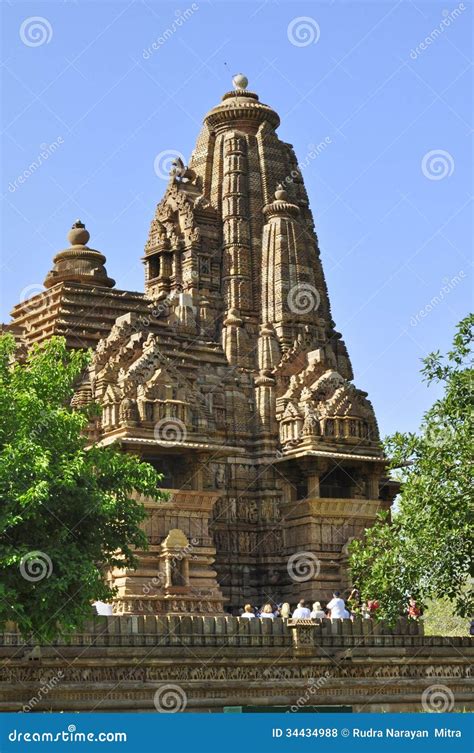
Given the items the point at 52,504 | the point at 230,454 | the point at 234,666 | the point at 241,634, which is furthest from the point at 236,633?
the point at 230,454

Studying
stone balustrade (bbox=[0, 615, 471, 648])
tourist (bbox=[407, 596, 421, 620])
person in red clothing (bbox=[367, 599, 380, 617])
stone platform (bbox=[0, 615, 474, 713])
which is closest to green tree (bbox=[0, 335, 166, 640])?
stone balustrade (bbox=[0, 615, 471, 648])

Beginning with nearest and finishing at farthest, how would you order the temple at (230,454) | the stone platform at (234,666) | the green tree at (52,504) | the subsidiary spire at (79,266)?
the green tree at (52,504), the stone platform at (234,666), the temple at (230,454), the subsidiary spire at (79,266)

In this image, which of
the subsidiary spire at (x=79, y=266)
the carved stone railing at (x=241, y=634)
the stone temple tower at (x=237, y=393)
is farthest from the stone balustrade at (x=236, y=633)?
the subsidiary spire at (x=79, y=266)

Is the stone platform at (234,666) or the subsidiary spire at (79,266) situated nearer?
the stone platform at (234,666)

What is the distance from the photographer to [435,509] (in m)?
29.3

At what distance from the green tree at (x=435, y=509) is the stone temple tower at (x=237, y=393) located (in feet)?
36.1

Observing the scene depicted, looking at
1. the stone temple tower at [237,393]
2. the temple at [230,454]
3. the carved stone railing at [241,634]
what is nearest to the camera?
the carved stone railing at [241,634]

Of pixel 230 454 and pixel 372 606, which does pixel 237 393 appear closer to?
pixel 230 454

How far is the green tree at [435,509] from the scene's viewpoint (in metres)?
29.3

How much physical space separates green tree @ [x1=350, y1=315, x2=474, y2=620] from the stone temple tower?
11005mm

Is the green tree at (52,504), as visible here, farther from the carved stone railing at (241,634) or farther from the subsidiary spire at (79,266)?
the subsidiary spire at (79,266)

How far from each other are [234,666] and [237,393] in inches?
814

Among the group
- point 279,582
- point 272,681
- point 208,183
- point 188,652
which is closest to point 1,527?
point 188,652

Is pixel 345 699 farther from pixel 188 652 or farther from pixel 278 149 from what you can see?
pixel 278 149
